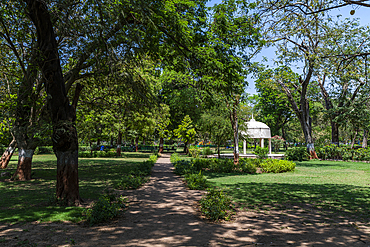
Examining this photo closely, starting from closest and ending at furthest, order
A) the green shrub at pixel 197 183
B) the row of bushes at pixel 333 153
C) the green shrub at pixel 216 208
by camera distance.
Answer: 1. the green shrub at pixel 216 208
2. the green shrub at pixel 197 183
3. the row of bushes at pixel 333 153

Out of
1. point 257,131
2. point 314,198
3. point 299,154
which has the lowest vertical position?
point 314,198

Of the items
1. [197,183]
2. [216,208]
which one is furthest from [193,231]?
[197,183]

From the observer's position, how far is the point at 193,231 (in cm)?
505

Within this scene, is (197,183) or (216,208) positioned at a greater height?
(216,208)

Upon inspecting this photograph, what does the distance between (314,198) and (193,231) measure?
17.6 feet

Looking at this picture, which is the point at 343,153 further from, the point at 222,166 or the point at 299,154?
the point at 222,166

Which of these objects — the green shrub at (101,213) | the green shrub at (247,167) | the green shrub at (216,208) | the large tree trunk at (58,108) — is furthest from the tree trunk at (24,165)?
the green shrub at (247,167)

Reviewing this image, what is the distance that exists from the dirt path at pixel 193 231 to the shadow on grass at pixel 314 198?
84 cm

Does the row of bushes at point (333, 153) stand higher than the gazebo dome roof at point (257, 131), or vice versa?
the gazebo dome roof at point (257, 131)

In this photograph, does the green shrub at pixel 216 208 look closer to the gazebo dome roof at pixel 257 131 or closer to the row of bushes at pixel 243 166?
the row of bushes at pixel 243 166

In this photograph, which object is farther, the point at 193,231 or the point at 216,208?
the point at 216,208

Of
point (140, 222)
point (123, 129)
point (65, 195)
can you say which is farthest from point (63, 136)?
point (123, 129)

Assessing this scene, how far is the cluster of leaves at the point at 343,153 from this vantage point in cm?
2375

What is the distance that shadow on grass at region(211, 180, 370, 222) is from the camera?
684 centimetres
